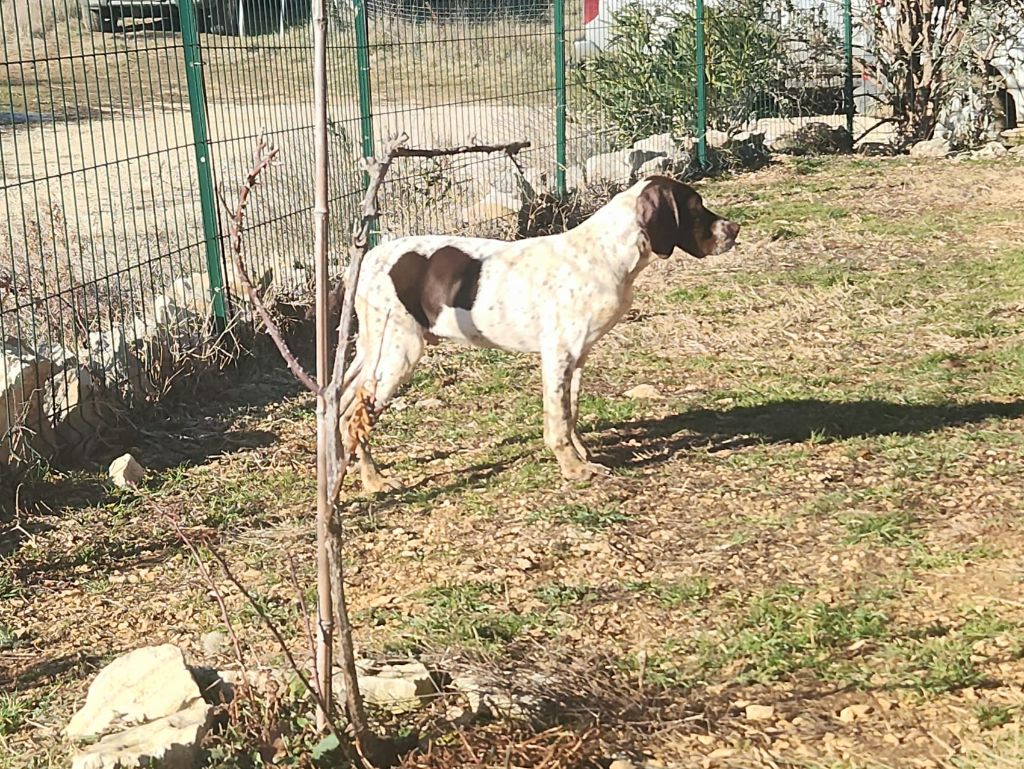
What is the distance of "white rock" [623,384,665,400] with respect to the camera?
683cm

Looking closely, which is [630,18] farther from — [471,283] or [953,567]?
[953,567]

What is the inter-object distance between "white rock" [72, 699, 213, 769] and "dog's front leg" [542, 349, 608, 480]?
96.5 inches

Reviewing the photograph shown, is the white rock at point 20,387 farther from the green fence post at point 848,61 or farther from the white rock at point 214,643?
the green fence post at point 848,61

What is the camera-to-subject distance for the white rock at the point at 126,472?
5.80 metres

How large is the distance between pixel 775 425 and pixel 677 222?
1269 mm

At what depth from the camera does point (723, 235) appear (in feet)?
18.8

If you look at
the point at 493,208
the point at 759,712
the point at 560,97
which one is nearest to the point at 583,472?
the point at 759,712

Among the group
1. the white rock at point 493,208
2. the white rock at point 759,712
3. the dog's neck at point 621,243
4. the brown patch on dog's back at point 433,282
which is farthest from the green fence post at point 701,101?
the white rock at point 759,712

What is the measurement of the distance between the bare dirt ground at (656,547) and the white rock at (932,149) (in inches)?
239

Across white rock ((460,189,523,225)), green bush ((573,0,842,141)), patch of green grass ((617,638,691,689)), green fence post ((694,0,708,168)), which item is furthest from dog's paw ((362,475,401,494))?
green fence post ((694,0,708,168))

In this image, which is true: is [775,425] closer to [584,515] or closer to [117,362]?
[584,515]

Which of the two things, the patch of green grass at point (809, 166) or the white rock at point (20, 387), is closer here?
the white rock at point (20, 387)

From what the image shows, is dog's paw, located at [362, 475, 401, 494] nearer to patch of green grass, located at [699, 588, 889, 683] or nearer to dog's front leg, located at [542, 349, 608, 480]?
dog's front leg, located at [542, 349, 608, 480]

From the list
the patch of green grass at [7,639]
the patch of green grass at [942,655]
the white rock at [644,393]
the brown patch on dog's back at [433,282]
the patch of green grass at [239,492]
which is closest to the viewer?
the patch of green grass at [942,655]
